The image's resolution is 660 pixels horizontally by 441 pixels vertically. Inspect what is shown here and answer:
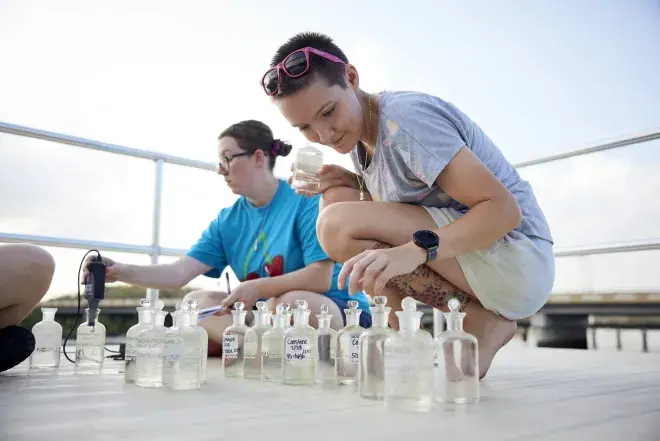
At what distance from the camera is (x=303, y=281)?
1.71 meters

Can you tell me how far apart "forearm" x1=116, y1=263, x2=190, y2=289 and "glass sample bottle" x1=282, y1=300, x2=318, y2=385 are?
869mm

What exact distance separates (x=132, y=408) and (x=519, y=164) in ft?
8.51

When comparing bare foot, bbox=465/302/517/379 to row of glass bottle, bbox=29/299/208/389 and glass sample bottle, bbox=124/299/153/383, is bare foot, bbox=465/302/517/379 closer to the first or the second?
row of glass bottle, bbox=29/299/208/389

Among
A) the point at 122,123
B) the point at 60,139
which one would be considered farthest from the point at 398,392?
the point at 122,123

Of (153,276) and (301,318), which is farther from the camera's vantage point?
(153,276)

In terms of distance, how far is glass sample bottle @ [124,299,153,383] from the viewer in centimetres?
121

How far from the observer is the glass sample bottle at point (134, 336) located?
1.21 m

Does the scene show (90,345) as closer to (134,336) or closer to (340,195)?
(134,336)

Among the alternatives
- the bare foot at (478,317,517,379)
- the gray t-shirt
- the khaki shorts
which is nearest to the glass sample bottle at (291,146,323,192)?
the gray t-shirt

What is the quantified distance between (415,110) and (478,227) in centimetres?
28

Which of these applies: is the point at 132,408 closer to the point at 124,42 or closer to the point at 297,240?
the point at 297,240

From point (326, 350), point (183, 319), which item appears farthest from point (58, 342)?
point (326, 350)

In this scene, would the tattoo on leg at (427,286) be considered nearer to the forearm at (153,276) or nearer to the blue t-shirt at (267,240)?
the blue t-shirt at (267,240)

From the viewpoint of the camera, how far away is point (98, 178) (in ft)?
10.8
